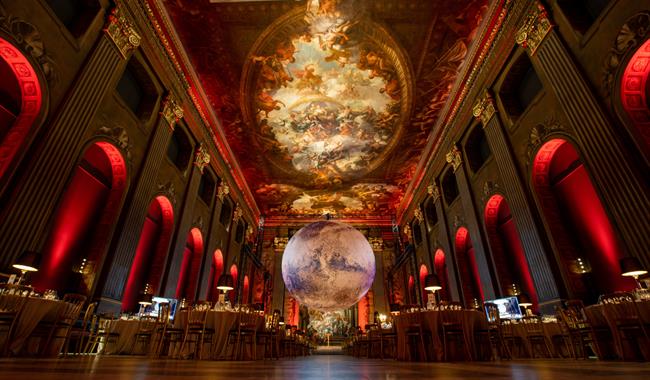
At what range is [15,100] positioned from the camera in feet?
16.6

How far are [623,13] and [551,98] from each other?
1.74m

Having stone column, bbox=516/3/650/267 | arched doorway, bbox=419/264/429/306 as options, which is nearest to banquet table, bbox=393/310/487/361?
stone column, bbox=516/3/650/267

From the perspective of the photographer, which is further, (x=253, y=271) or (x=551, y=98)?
(x=253, y=271)

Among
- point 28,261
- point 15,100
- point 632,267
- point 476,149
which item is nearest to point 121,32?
point 15,100

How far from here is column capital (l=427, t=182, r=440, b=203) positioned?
12516 millimetres

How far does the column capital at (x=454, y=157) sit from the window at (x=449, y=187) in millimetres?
1063

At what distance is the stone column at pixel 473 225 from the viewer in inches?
336

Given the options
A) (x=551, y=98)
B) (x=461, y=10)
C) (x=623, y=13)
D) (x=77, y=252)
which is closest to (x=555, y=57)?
(x=551, y=98)

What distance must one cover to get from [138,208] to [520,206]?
8.88m

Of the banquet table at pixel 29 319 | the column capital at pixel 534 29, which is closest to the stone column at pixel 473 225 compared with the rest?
the column capital at pixel 534 29

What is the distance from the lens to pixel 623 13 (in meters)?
4.94

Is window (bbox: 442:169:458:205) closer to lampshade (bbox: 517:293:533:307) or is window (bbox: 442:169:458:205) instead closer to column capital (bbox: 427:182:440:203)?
column capital (bbox: 427:182:440:203)

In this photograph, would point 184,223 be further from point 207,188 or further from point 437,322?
point 437,322

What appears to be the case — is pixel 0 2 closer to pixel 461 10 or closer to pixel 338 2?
pixel 338 2
